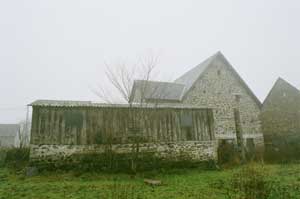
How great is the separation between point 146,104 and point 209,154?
17.1 feet

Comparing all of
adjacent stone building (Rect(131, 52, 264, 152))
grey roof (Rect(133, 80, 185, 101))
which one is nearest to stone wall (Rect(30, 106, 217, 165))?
grey roof (Rect(133, 80, 185, 101))

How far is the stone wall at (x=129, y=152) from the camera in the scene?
35.6 ft

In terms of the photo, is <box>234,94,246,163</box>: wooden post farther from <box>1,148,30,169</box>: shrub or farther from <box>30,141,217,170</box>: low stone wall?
<box>1,148,30,169</box>: shrub

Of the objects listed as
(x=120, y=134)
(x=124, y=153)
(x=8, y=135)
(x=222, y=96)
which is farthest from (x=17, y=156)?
(x=8, y=135)

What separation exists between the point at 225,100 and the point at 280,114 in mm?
6750

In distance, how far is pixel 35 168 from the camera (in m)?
10.3

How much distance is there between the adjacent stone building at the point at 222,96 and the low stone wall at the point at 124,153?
13.3ft

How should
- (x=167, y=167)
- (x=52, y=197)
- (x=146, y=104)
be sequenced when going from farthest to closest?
(x=146, y=104)
(x=167, y=167)
(x=52, y=197)

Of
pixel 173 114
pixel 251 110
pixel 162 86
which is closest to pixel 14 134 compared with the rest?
pixel 162 86

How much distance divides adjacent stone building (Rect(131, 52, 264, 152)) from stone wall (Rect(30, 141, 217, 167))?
3873 millimetres

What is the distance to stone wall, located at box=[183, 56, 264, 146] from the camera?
680 inches

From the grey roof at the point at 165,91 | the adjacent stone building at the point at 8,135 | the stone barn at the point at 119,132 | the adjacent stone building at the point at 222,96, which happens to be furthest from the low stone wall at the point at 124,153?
the adjacent stone building at the point at 8,135

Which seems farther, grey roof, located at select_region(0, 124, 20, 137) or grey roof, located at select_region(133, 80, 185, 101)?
grey roof, located at select_region(0, 124, 20, 137)

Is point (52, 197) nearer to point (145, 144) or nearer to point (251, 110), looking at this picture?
point (145, 144)
